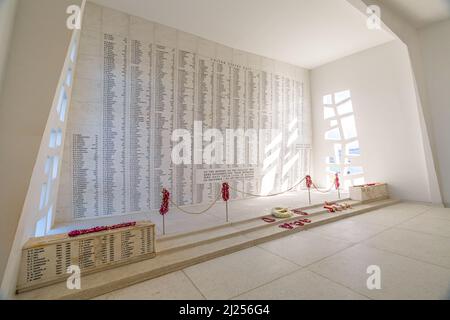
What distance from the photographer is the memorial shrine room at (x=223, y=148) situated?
71.1 inches

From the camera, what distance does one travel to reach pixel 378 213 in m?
4.47

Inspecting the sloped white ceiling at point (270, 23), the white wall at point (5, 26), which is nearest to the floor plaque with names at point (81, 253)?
the white wall at point (5, 26)

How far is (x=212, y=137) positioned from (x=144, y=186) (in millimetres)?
1934

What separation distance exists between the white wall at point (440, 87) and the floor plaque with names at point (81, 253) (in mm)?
6643

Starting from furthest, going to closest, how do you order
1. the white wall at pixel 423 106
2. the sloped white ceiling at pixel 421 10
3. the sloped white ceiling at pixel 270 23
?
the white wall at pixel 423 106, the sloped white ceiling at pixel 421 10, the sloped white ceiling at pixel 270 23

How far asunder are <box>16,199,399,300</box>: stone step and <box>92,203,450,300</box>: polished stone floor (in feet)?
0.26

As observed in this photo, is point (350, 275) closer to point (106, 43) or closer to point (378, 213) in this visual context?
point (378, 213)

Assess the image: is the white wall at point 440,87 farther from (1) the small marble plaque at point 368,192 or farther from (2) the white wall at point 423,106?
(1) the small marble plaque at point 368,192

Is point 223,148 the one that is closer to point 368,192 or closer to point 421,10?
point 368,192

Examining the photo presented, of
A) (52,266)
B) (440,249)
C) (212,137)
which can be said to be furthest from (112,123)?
(440,249)

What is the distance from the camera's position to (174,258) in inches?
95.3

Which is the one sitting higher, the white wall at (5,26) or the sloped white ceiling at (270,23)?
the sloped white ceiling at (270,23)

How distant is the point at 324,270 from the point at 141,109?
4.05m

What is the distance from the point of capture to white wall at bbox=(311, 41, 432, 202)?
16.8ft
